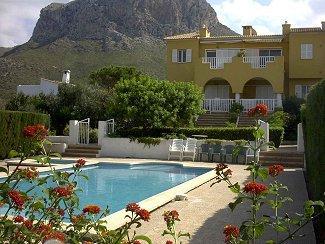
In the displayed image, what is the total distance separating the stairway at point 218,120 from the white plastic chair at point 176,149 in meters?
7.63

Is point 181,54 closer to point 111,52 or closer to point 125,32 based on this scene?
point 111,52

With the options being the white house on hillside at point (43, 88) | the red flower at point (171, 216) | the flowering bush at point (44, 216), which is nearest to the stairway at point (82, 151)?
the white house on hillside at point (43, 88)

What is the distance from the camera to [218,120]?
104 feet

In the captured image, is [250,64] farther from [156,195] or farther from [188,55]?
[156,195]

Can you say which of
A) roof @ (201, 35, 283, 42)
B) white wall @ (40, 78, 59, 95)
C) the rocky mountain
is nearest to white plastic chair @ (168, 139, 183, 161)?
white wall @ (40, 78, 59, 95)

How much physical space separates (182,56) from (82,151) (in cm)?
Answer: 1589

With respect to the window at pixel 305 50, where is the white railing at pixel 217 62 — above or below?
below

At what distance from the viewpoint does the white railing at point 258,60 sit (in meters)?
34.2

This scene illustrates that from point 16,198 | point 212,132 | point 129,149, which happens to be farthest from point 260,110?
point 212,132

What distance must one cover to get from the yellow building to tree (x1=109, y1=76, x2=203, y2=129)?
24.2ft

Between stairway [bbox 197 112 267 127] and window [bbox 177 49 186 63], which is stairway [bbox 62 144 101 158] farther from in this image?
window [bbox 177 49 186 63]

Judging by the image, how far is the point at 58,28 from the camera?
89.5 m

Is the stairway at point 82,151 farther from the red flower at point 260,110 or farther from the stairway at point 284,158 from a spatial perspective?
the red flower at point 260,110

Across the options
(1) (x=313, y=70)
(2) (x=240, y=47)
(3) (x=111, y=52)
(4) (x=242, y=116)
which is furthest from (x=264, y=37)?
(3) (x=111, y=52)
